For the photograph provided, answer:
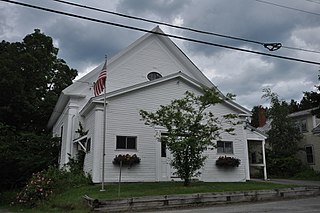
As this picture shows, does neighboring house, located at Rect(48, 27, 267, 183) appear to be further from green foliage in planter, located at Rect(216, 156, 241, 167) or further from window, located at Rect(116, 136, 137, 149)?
green foliage in planter, located at Rect(216, 156, 241, 167)

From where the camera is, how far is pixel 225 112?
63.4ft

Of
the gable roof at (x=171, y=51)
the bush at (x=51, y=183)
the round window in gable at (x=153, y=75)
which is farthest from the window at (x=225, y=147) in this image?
the bush at (x=51, y=183)

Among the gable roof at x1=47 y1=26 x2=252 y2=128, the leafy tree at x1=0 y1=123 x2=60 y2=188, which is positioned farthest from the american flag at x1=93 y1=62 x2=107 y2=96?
the leafy tree at x1=0 y1=123 x2=60 y2=188

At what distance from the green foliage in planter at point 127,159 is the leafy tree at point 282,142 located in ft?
50.2

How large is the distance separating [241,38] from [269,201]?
19.8 ft

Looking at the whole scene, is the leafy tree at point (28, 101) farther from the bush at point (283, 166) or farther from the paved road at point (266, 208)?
the bush at point (283, 166)

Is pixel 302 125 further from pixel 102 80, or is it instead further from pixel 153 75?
pixel 102 80

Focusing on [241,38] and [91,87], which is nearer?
[241,38]

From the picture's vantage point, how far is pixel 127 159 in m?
16.4

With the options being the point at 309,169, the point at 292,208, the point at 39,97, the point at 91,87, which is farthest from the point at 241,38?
the point at 39,97

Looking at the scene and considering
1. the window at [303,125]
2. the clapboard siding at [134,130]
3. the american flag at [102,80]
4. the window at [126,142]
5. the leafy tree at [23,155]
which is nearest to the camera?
the american flag at [102,80]

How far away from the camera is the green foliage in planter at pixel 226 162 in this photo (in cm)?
1841

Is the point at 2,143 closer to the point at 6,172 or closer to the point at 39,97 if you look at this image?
the point at 6,172

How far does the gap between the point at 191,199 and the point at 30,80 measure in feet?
72.8
